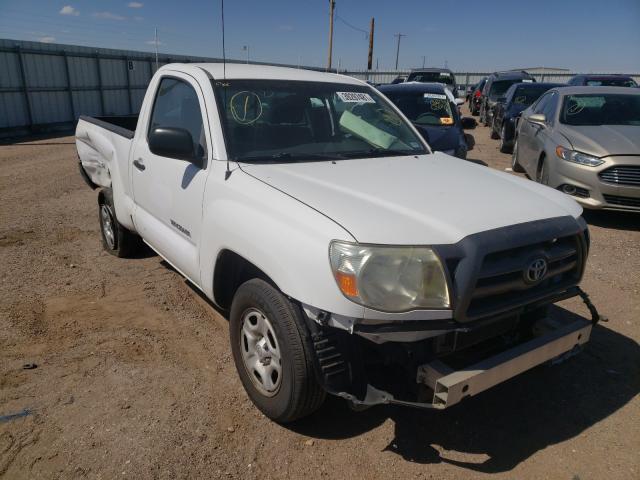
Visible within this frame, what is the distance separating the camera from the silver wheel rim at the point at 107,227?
17.4 feet

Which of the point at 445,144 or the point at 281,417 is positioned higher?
the point at 445,144

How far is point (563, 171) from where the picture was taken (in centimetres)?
669

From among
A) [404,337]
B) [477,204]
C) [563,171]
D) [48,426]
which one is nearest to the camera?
[404,337]

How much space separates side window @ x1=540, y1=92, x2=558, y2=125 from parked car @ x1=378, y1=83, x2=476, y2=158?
1277mm

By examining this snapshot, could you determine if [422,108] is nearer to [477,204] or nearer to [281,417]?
[477,204]

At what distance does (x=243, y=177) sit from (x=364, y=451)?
1.65 meters

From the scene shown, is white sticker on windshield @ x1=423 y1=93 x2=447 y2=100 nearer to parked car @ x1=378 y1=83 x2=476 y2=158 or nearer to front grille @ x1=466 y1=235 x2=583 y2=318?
parked car @ x1=378 y1=83 x2=476 y2=158

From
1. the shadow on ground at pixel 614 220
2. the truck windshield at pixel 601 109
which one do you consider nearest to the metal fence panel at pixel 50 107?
the truck windshield at pixel 601 109

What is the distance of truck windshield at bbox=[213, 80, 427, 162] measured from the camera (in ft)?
10.9

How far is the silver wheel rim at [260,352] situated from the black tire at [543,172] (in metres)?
5.63

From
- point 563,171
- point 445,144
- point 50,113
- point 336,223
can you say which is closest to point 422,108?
point 445,144

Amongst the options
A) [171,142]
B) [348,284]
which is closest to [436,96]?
[171,142]

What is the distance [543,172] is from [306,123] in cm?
491

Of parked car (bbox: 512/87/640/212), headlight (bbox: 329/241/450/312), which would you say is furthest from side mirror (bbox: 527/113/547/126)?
headlight (bbox: 329/241/450/312)
